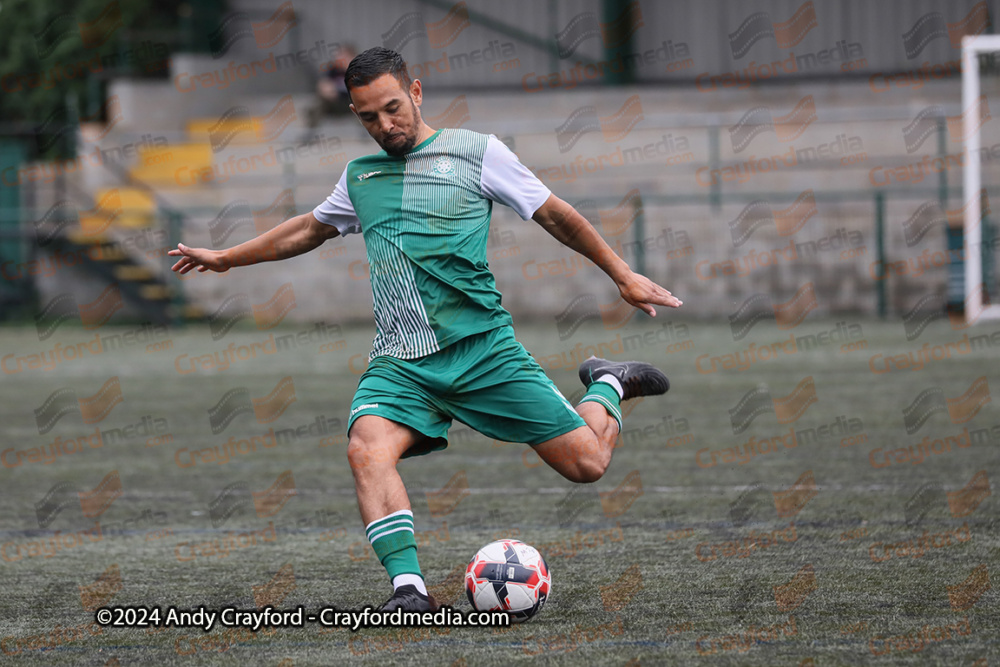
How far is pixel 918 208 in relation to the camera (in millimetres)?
19484

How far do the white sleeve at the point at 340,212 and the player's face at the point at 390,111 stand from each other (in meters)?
0.28

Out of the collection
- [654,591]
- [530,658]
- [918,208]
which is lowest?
[918,208]

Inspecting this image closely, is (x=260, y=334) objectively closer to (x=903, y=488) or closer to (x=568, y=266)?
(x=568, y=266)

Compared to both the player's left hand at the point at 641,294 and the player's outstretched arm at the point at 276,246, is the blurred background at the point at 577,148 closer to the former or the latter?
the player's left hand at the point at 641,294

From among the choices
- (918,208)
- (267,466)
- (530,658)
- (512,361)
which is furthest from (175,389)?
(918,208)

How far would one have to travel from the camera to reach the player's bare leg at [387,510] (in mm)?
4422

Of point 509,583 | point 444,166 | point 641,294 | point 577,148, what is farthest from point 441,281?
point 577,148

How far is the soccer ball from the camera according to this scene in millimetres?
4445

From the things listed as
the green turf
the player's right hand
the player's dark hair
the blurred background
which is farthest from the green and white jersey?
the blurred background

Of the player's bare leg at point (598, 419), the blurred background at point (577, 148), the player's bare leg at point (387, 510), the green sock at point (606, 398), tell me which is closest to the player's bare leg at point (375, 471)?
the player's bare leg at point (387, 510)

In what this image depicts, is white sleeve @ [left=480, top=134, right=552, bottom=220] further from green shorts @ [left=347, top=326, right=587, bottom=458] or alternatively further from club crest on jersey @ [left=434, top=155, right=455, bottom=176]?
green shorts @ [left=347, top=326, right=587, bottom=458]

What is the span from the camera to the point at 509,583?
445cm

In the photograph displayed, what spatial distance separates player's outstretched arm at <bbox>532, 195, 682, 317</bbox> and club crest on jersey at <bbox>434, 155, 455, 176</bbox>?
1.11 feet

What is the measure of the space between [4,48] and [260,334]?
14942 mm
